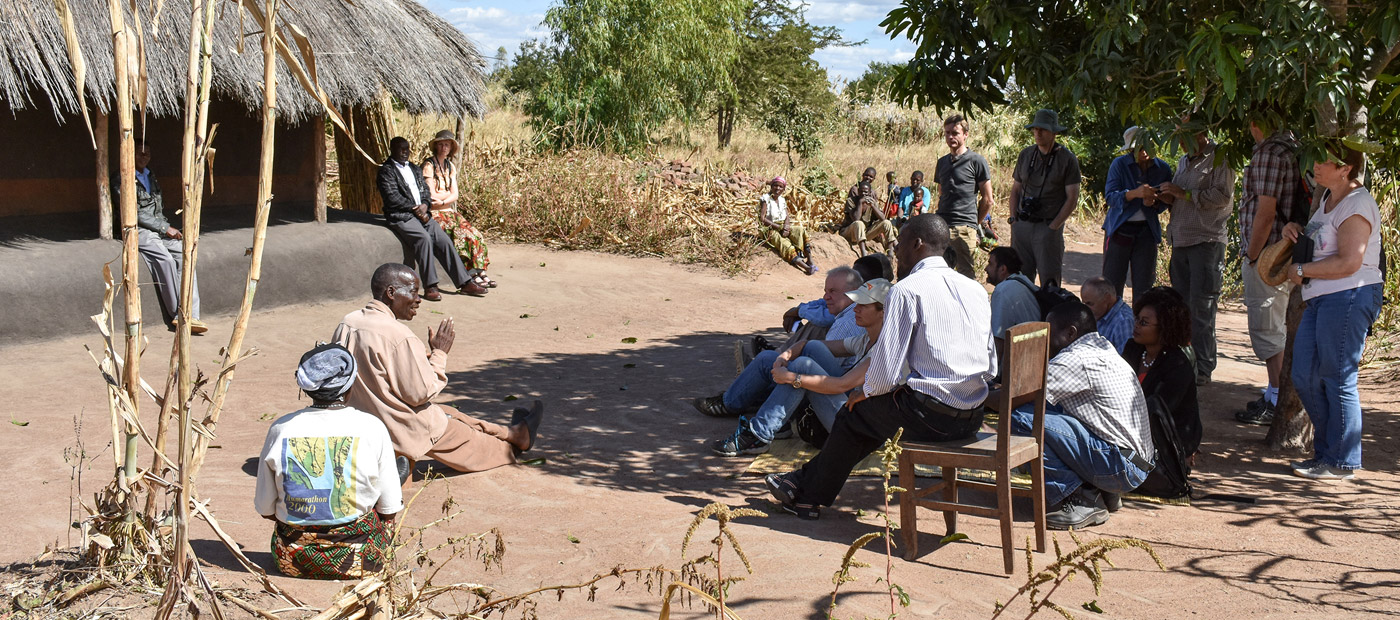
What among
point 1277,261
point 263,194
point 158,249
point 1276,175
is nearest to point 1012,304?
point 1277,261

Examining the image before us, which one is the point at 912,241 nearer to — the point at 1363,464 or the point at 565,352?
the point at 1363,464

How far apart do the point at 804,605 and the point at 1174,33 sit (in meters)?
3.16

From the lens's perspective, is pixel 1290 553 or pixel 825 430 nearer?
pixel 1290 553

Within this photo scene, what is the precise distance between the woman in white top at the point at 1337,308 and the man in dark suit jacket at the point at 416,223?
755cm

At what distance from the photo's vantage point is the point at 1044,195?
316 inches

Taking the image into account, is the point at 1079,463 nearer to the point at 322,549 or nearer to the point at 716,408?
the point at 716,408

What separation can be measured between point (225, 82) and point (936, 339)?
21.9 ft

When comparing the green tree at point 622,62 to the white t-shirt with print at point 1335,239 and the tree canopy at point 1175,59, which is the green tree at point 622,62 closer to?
the tree canopy at point 1175,59

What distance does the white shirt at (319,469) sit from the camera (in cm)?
360

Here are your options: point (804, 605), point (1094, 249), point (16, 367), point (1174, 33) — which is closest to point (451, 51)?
point (16, 367)

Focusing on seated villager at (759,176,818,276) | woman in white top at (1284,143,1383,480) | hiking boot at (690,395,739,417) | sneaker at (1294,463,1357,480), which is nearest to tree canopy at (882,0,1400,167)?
woman in white top at (1284,143,1383,480)

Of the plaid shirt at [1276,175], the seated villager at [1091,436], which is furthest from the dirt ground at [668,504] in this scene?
the plaid shirt at [1276,175]

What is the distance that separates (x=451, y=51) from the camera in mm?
11445

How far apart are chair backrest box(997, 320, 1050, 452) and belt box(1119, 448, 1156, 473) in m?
0.60
